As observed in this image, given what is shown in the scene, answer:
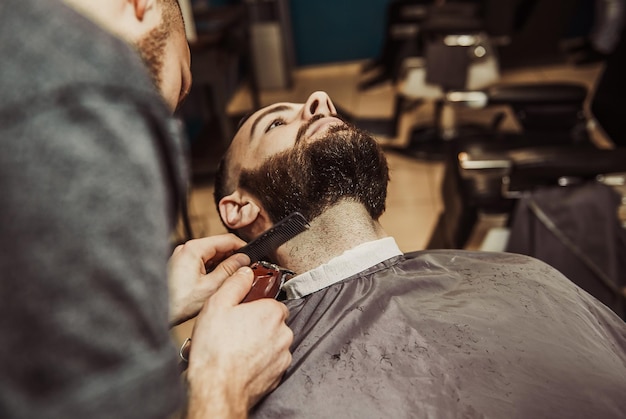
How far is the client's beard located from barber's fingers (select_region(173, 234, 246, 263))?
0.11 meters

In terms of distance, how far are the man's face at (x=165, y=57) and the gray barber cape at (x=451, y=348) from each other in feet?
1.63

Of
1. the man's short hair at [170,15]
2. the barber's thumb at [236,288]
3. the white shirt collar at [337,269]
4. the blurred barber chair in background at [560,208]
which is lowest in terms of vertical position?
the blurred barber chair in background at [560,208]

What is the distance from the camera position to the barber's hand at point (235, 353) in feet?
2.19

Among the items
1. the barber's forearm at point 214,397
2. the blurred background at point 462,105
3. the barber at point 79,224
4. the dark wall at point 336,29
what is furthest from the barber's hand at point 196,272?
the dark wall at point 336,29

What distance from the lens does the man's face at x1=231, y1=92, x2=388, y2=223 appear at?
42.5 inches

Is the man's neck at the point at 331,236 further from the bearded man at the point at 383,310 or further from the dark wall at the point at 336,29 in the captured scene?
the dark wall at the point at 336,29

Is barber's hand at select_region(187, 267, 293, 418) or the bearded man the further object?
the bearded man

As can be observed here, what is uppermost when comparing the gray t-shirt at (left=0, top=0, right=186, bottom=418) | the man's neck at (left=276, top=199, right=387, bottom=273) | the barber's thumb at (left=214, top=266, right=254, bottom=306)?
the gray t-shirt at (left=0, top=0, right=186, bottom=418)

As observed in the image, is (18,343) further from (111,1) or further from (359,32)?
(359,32)

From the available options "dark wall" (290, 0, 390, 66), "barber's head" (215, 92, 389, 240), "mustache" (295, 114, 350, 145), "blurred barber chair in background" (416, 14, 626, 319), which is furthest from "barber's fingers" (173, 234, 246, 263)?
"dark wall" (290, 0, 390, 66)

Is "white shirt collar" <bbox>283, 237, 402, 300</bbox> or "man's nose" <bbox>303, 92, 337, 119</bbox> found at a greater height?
"man's nose" <bbox>303, 92, 337, 119</bbox>

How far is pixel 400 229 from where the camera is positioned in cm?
261

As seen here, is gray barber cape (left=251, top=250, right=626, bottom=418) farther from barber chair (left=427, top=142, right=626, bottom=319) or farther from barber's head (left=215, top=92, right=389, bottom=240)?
barber chair (left=427, top=142, right=626, bottom=319)

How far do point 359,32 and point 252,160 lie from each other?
13.4ft
